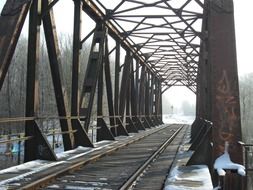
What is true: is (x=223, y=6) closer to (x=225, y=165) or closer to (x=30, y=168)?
(x=225, y=165)

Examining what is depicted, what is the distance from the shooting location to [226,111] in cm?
621

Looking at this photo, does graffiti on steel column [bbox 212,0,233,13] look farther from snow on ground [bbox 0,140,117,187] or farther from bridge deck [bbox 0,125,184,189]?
snow on ground [bbox 0,140,117,187]

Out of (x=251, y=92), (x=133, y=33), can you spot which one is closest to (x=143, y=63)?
(x=133, y=33)

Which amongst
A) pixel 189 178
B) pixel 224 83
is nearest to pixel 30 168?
pixel 189 178

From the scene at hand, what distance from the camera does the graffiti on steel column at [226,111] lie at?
6156 millimetres

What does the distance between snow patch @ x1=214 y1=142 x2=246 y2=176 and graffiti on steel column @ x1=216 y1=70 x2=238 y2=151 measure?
156 millimetres

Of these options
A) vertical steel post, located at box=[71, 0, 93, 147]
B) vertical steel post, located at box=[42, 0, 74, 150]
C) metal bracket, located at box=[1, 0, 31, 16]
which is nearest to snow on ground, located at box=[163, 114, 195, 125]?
vertical steel post, located at box=[71, 0, 93, 147]

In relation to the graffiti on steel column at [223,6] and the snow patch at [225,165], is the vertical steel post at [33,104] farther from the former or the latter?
the graffiti on steel column at [223,6]

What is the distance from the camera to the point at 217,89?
6344 millimetres

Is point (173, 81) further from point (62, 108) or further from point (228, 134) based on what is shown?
point (228, 134)

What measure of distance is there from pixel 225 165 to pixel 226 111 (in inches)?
36.9

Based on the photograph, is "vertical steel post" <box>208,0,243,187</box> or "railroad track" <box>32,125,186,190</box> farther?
"railroad track" <box>32,125,186,190</box>

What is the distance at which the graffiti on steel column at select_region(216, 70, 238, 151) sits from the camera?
616cm

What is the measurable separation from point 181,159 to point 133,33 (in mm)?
9993
